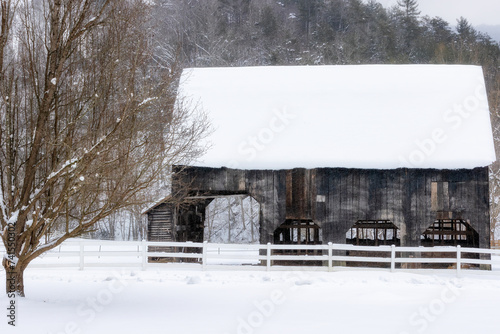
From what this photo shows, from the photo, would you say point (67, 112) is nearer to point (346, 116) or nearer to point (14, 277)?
point (14, 277)

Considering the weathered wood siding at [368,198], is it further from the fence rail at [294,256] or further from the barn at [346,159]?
the fence rail at [294,256]

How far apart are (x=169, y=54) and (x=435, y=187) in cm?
2948

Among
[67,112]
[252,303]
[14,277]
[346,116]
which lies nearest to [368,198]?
[346,116]

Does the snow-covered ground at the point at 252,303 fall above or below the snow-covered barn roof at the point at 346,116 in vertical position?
below

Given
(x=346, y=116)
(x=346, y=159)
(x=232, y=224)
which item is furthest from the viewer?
(x=232, y=224)

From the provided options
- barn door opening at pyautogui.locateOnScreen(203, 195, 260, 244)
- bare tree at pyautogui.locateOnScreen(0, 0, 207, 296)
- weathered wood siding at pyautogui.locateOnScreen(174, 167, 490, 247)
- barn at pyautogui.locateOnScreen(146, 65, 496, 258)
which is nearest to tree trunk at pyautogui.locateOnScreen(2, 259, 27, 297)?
bare tree at pyautogui.locateOnScreen(0, 0, 207, 296)

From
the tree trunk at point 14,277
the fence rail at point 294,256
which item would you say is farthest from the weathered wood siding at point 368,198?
the tree trunk at point 14,277

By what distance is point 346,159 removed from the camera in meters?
19.3

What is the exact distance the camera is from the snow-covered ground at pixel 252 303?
372 inches

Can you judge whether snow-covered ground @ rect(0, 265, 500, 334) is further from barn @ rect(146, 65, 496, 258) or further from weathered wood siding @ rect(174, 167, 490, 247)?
barn @ rect(146, 65, 496, 258)

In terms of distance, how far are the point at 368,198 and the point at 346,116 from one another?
3.10 metres

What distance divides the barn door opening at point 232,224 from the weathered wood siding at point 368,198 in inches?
883

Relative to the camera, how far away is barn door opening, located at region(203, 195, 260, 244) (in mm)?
43244

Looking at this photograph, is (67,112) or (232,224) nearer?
(67,112)
